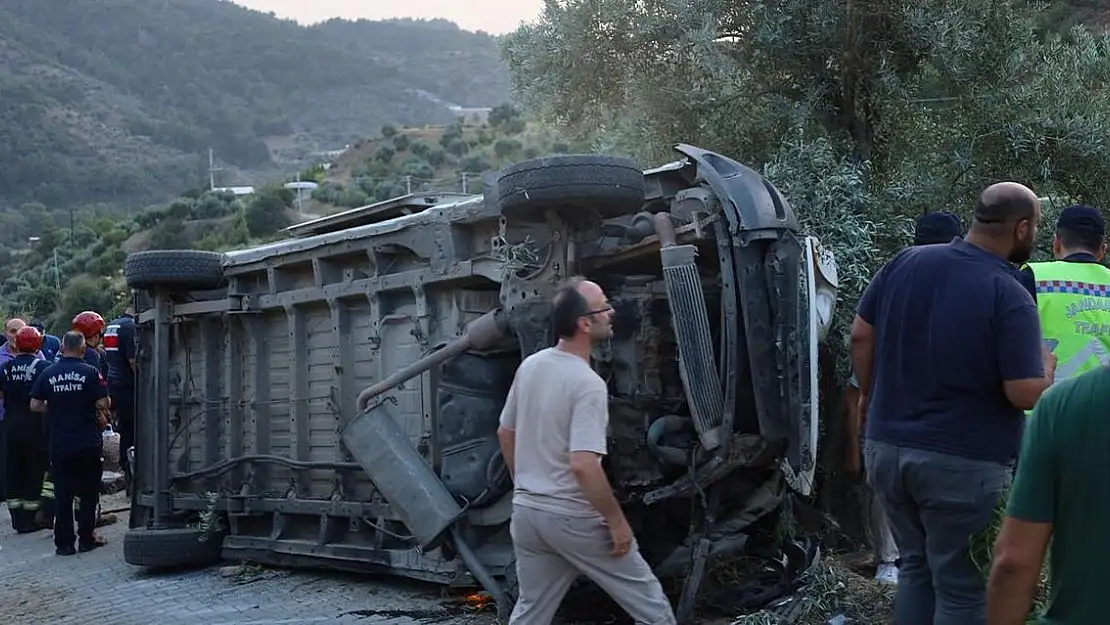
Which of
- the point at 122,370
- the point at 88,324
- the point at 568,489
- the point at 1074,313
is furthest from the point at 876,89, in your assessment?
the point at 88,324

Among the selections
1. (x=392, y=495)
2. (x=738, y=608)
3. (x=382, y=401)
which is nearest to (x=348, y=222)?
(x=382, y=401)

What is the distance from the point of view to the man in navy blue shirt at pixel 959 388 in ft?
12.9

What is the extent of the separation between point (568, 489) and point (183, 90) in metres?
97.7

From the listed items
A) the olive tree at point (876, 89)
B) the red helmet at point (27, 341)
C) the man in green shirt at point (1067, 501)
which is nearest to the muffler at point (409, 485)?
the olive tree at point (876, 89)

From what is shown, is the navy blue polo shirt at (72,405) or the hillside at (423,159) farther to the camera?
the hillside at (423,159)

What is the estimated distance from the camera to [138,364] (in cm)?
940

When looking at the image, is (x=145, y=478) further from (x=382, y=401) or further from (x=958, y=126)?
(x=958, y=126)

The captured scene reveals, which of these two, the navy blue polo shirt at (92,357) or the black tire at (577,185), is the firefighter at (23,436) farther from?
the black tire at (577,185)

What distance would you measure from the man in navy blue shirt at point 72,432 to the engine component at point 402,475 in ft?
12.1

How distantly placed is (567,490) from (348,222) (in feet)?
14.6

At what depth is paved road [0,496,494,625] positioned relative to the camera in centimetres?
690

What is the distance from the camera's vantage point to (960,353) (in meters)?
3.95

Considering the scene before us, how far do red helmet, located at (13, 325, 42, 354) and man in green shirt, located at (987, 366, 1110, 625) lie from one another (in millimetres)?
10946

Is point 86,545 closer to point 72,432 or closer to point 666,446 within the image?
point 72,432
